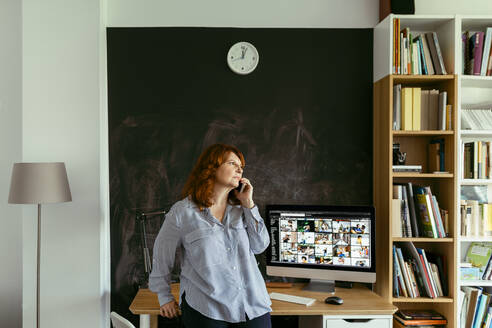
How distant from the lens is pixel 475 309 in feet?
9.02

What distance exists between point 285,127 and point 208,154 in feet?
3.41

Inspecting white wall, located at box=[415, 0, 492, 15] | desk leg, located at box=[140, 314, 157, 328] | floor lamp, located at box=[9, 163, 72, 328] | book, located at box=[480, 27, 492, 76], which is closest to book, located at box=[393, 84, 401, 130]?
book, located at box=[480, 27, 492, 76]

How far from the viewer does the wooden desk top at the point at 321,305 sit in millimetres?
2400

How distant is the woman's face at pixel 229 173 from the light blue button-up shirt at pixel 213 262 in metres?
0.15

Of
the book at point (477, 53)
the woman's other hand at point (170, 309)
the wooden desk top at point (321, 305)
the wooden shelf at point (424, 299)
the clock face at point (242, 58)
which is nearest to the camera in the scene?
the woman's other hand at point (170, 309)

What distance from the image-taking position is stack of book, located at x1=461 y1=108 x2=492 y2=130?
2.80 meters

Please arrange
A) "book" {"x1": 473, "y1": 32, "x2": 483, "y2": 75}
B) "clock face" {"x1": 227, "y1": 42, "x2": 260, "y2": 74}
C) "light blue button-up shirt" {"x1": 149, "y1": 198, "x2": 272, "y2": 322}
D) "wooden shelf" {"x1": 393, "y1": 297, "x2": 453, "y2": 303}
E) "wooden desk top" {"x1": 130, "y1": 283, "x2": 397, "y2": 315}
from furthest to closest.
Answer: "clock face" {"x1": 227, "y1": 42, "x2": 260, "y2": 74}
"book" {"x1": 473, "y1": 32, "x2": 483, "y2": 75}
"wooden shelf" {"x1": 393, "y1": 297, "x2": 453, "y2": 303}
"wooden desk top" {"x1": 130, "y1": 283, "x2": 397, "y2": 315}
"light blue button-up shirt" {"x1": 149, "y1": 198, "x2": 272, "y2": 322}

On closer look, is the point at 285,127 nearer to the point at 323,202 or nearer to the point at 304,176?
the point at 304,176

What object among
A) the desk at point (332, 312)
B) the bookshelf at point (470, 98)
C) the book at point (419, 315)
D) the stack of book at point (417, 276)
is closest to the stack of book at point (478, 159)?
the bookshelf at point (470, 98)

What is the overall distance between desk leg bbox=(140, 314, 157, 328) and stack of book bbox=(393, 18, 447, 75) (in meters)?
2.15

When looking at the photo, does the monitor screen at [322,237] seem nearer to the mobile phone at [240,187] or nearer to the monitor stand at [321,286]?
the monitor stand at [321,286]

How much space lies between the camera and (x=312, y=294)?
106 inches

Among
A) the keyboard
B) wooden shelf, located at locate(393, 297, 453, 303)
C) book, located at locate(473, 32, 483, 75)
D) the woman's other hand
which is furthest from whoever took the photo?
book, located at locate(473, 32, 483, 75)

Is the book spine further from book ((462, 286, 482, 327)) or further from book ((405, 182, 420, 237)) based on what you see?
book ((462, 286, 482, 327))
